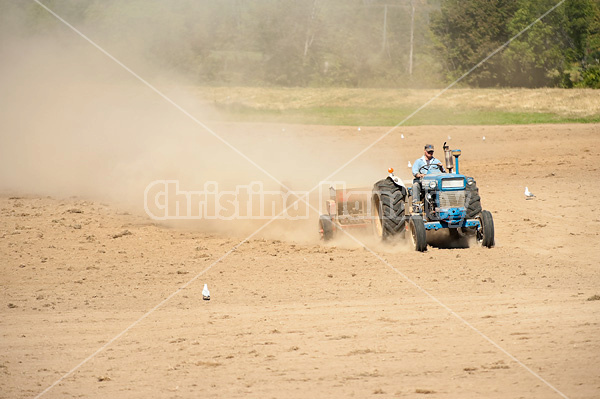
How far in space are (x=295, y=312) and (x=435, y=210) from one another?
431cm

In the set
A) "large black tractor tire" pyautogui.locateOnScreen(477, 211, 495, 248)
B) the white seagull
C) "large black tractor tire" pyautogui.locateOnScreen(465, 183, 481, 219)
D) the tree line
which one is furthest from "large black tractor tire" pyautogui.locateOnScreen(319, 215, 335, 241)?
the tree line

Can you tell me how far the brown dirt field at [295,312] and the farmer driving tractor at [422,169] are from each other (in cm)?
104

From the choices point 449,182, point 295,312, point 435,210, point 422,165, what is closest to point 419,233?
point 435,210

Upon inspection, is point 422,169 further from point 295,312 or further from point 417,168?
point 295,312

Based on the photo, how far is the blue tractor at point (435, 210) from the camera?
13.4 m

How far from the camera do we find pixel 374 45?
6556 centimetres

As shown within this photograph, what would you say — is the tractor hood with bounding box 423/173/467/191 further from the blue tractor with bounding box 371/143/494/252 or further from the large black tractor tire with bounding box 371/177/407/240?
the large black tractor tire with bounding box 371/177/407/240

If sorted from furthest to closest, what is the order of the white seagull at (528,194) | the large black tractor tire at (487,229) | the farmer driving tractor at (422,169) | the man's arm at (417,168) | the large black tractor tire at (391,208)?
the white seagull at (528,194) < the man's arm at (417,168) < the farmer driving tractor at (422,169) < the large black tractor tire at (391,208) < the large black tractor tire at (487,229)

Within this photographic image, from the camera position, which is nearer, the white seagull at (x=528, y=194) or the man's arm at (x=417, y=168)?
the man's arm at (x=417, y=168)

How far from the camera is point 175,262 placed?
13.7 meters

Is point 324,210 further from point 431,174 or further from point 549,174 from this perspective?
point 549,174

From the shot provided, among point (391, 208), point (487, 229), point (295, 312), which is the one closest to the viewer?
point (295, 312)

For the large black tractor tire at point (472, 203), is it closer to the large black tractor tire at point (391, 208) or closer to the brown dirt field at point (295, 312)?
the brown dirt field at point (295, 312)

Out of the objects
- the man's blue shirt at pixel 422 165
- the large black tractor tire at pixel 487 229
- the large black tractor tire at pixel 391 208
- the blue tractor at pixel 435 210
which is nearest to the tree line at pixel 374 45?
the man's blue shirt at pixel 422 165
